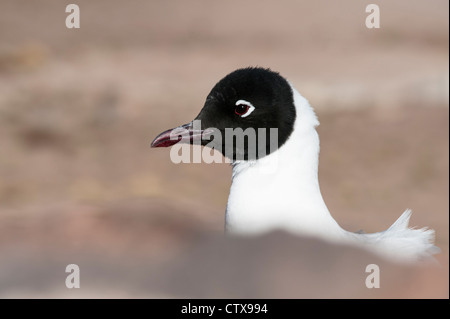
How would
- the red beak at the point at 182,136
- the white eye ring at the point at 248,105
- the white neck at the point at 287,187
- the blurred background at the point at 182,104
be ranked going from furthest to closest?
1. the blurred background at the point at 182,104
2. the red beak at the point at 182,136
3. the white eye ring at the point at 248,105
4. the white neck at the point at 287,187

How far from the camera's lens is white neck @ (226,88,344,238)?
248cm

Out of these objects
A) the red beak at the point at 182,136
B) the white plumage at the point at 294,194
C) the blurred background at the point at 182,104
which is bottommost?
the white plumage at the point at 294,194

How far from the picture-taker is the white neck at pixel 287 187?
2.48 m

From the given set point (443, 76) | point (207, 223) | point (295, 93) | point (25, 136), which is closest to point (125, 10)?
point (25, 136)

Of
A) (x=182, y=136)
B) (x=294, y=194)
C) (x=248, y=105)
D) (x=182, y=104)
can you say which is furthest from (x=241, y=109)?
(x=182, y=104)

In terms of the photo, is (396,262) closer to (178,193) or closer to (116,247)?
(116,247)

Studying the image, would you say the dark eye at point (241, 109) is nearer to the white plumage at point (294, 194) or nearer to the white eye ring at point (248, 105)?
the white eye ring at point (248, 105)

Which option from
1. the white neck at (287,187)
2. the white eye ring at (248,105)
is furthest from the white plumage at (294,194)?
the white eye ring at (248,105)

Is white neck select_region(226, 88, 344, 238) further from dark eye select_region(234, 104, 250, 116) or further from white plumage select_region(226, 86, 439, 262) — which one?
dark eye select_region(234, 104, 250, 116)

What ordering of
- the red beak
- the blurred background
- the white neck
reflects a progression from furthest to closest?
the blurred background
the red beak
the white neck

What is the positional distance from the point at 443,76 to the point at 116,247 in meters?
10.7

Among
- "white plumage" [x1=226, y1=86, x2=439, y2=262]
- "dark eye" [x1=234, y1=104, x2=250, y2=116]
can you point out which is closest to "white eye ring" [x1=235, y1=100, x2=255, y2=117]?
"dark eye" [x1=234, y1=104, x2=250, y2=116]

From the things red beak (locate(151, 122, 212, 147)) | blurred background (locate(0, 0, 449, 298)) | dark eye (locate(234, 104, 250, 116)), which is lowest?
red beak (locate(151, 122, 212, 147))

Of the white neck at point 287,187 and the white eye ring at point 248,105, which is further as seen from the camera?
the white eye ring at point 248,105
